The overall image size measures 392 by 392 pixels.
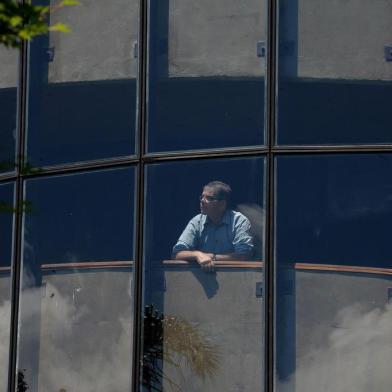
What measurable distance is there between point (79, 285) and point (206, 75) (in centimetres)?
254

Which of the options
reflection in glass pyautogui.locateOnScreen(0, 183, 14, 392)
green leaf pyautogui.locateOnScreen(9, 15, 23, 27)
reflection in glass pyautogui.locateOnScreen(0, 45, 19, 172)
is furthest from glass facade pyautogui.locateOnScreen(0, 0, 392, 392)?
green leaf pyautogui.locateOnScreen(9, 15, 23, 27)

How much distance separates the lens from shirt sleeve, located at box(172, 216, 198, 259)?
515 inches

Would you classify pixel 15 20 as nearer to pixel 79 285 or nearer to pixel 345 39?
pixel 345 39

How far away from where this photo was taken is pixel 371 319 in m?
12.4

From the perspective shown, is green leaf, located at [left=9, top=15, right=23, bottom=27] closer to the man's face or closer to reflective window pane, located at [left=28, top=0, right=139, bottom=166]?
the man's face

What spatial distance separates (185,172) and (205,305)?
1.37 m

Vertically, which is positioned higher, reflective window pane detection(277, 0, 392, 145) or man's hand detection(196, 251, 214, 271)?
reflective window pane detection(277, 0, 392, 145)

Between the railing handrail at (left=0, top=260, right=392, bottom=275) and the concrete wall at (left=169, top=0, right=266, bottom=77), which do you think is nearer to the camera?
the railing handrail at (left=0, top=260, right=392, bottom=275)

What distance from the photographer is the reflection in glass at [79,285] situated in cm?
1327

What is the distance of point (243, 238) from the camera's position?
1291cm

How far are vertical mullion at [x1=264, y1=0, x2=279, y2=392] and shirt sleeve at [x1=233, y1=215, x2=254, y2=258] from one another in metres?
0.20

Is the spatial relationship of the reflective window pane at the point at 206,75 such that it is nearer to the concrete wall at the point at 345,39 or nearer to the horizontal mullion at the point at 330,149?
the horizontal mullion at the point at 330,149

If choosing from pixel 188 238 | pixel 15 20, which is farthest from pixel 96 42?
pixel 15 20

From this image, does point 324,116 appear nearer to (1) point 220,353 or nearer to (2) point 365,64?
(2) point 365,64
